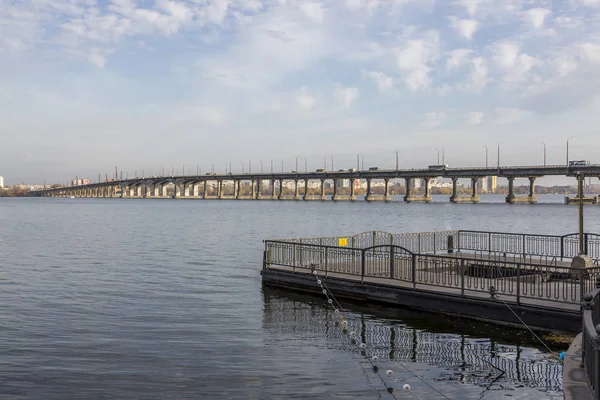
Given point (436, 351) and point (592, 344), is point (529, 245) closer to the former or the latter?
point (436, 351)

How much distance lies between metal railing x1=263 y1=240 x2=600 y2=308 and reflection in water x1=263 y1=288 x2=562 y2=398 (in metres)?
1.95

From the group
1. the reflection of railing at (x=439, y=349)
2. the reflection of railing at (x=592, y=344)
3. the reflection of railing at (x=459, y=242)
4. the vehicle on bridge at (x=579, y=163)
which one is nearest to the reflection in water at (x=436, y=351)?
the reflection of railing at (x=439, y=349)

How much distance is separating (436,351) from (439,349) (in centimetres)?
24

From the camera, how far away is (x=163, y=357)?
50.9 ft

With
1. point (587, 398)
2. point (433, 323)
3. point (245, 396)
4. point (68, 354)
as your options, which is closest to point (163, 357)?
point (68, 354)

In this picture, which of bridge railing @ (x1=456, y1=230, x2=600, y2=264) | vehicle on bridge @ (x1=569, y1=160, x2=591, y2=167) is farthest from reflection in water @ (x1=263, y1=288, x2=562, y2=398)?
vehicle on bridge @ (x1=569, y1=160, x2=591, y2=167)

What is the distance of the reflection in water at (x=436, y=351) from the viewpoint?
13.7m

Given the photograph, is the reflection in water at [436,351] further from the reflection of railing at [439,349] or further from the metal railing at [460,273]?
the metal railing at [460,273]

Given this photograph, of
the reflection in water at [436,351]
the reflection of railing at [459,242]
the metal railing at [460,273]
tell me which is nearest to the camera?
the reflection in water at [436,351]

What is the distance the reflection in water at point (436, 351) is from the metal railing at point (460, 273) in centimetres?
195

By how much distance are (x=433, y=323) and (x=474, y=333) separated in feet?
5.20

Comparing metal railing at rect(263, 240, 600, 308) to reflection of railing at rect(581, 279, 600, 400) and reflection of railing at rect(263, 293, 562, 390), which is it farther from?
reflection of railing at rect(581, 279, 600, 400)

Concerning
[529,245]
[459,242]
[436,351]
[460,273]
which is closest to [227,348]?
[436,351]

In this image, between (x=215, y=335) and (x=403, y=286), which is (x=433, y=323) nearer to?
(x=403, y=286)
